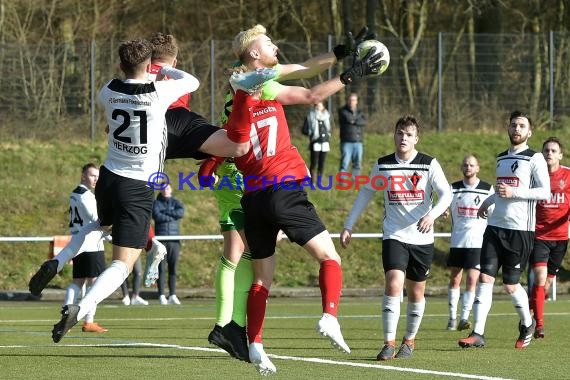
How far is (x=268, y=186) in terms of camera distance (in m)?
8.63

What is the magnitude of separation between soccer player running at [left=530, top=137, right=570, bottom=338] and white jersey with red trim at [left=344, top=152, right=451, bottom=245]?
2780mm

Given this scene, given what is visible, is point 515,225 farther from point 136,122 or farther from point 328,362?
point 136,122

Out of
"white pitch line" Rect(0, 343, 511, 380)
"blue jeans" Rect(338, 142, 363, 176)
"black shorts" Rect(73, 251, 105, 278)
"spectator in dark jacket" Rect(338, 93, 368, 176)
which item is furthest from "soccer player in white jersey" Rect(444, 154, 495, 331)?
"blue jeans" Rect(338, 142, 363, 176)

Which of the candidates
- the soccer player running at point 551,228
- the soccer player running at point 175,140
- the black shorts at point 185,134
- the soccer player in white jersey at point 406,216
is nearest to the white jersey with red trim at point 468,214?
the soccer player running at point 551,228

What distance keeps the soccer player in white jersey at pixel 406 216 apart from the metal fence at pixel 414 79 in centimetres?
1857

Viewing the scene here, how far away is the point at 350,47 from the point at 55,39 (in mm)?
27260

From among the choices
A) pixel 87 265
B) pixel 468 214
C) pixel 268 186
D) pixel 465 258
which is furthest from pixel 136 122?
pixel 468 214

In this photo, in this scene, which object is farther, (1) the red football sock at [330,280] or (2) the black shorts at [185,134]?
(2) the black shorts at [185,134]

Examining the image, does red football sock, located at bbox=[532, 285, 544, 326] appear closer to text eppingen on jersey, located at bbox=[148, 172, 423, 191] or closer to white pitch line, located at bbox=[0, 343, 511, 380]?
text eppingen on jersey, located at bbox=[148, 172, 423, 191]

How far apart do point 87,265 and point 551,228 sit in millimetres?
5328

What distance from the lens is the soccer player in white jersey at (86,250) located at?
14.0m

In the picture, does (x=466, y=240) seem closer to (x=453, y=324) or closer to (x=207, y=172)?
(x=453, y=324)

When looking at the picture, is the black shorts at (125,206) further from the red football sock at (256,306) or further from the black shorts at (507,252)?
the black shorts at (507,252)

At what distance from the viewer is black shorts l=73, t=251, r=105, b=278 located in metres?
14.3
